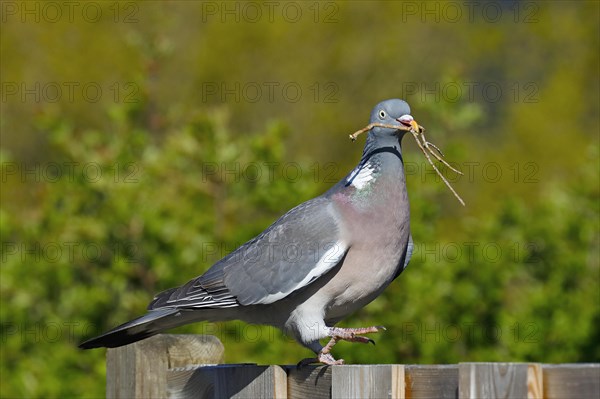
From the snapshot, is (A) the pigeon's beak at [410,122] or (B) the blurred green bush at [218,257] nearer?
(A) the pigeon's beak at [410,122]

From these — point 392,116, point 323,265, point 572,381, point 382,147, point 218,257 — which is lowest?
point 572,381

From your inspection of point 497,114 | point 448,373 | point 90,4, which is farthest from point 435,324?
point 497,114

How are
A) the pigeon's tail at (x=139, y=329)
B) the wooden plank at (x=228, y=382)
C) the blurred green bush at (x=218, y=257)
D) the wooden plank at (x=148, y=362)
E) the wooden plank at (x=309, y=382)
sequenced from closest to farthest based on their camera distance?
the wooden plank at (x=309, y=382)
the wooden plank at (x=228, y=382)
the wooden plank at (x=148, y=362)
the pigeon's tail at (x=139, y=329)
the blurred green bush at (x=218, y=257)

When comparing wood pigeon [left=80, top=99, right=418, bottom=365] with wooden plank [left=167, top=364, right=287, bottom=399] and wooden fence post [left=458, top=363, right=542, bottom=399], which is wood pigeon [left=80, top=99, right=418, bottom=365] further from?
wooden fence post [left=458, top=363, right=542, bottom=399]

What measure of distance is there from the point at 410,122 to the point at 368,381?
158 cm

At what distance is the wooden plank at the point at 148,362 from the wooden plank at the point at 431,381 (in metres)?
1.42

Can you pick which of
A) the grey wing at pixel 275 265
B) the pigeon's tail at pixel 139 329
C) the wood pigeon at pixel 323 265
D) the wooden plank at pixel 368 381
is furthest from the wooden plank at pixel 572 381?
the pigeon's tail at pixel 139 329

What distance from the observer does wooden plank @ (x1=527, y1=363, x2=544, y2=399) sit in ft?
7.80

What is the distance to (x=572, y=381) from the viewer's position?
235cm

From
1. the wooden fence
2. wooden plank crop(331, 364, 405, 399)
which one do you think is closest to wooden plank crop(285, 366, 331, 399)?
the wooden fence

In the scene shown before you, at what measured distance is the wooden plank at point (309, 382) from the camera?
123 inches

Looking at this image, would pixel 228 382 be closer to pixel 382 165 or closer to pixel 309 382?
pixel 309 382

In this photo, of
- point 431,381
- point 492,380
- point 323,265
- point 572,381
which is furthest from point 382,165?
point 572,381

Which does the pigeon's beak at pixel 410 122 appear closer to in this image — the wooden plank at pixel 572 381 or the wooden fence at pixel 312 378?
the wooden fence at pixel 312 378
